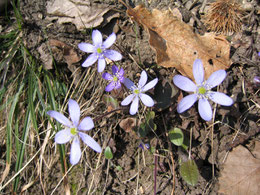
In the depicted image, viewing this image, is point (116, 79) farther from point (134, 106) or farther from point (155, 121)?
point (155, 121)

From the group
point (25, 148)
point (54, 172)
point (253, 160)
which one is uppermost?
point (253, 160)

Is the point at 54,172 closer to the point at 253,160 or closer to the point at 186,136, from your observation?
the point at 186,136

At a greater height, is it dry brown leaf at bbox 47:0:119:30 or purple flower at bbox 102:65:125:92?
dry brown leaf at bbox 47:0:119:30

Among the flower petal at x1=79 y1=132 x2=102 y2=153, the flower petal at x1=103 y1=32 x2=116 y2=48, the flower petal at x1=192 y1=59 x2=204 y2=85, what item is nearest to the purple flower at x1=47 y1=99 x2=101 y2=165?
the flower petal at x1=79 y1=132 x2=102 y2=153

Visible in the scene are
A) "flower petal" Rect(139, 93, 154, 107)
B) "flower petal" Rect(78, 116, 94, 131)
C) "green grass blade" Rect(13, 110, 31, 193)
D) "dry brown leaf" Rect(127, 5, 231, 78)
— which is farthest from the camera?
"green grass blade" Rect(13, 110, 31, 193)

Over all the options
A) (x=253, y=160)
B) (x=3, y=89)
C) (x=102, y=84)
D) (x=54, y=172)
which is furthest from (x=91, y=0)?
(x=253, y=160)

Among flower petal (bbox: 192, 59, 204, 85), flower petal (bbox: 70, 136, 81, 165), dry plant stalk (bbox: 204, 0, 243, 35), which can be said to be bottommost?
flower petal (bbox: 70, 136, 81, 165)

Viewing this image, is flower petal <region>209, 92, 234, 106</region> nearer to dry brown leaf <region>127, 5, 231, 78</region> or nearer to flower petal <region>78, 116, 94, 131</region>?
dry brown leaf <region>127, 5, 231, 78</region>

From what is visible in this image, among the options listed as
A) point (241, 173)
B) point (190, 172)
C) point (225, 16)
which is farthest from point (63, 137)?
point (225, 16)

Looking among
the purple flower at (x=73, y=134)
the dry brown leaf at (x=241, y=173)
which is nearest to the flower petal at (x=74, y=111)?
the purple flower at (x=73, y=134)
